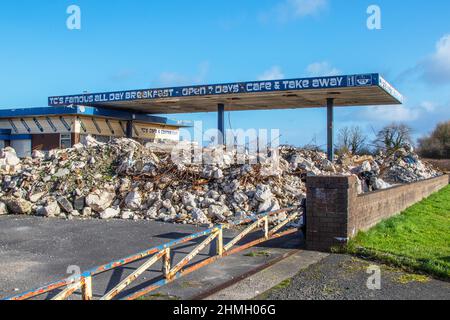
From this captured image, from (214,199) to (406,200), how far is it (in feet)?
22.5

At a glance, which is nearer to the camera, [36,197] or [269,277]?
[269,277]

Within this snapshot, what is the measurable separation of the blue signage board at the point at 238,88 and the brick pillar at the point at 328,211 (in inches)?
594

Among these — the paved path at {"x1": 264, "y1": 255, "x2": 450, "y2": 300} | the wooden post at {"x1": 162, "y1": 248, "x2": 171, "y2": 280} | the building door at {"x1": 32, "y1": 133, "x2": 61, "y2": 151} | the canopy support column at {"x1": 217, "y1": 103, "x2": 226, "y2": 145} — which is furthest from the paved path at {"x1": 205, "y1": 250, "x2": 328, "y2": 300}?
the building door at {"x1": 32, "y1": 133, "x2": 61, "y2": 151}

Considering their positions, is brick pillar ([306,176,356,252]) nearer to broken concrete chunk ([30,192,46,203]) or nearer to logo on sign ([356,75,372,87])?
broken concrete chunk ([30,192,46,203])

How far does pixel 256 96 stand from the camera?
26703mm

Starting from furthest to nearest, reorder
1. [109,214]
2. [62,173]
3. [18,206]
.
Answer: [62,173], [18,206], [109,214]

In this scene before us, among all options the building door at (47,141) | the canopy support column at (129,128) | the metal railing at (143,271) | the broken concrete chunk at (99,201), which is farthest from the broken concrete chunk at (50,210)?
the canopy support column at (129,128)

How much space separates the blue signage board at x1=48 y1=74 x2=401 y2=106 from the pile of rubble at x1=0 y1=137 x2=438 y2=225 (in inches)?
239

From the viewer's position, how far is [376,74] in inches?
867

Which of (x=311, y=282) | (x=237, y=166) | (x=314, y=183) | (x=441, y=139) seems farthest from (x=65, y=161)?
(x=441, y=139)

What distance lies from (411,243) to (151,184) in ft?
28.4

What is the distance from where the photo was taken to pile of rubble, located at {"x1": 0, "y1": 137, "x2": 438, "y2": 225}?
13758mm

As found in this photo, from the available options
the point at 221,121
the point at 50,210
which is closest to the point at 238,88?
the point at 221,121

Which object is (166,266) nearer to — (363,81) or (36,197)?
(36,197)
